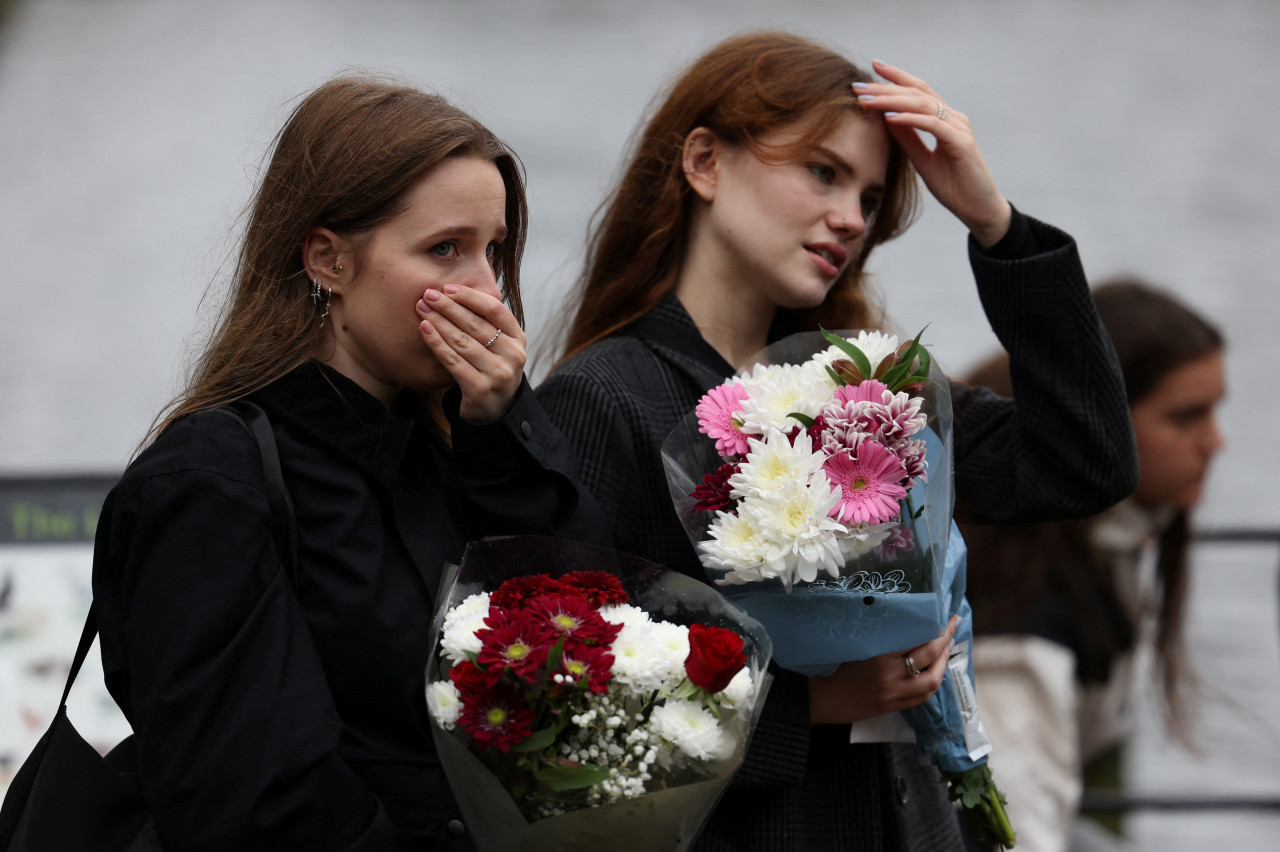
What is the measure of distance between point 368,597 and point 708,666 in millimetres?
424

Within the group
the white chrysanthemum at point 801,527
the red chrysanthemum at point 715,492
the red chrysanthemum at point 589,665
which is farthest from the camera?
the red chrysanthemum at point 715,492

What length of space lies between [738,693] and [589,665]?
0.18m

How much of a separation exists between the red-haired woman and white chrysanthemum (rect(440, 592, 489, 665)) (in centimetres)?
53

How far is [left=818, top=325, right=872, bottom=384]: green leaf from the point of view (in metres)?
1.77

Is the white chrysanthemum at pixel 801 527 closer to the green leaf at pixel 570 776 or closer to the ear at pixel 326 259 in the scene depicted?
the green leaf at pixel 570 776

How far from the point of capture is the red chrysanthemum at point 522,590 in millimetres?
1457

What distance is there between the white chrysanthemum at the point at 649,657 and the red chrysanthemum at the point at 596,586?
0.16ft

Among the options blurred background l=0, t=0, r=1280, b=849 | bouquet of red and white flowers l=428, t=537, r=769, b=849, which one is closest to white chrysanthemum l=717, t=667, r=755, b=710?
bouquet of red and white flowers l=428, t=537, r=769, b=849

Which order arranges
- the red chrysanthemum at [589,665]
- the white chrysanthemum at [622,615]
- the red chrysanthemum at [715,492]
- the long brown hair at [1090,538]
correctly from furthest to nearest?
1. the long brown hair at [1090,538]
2. the red chrysanthemum at [715,492]
3. the white chrysanthemum at [622,615]
4. the red chrysanthemum at [589,665]

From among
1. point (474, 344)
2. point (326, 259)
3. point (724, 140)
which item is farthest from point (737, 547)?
point (724, 140)

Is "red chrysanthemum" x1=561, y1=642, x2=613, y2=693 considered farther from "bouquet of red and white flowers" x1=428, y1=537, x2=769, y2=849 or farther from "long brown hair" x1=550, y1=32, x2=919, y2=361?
"long brown hair" x1=550, y1=32, x2=919, y2=361

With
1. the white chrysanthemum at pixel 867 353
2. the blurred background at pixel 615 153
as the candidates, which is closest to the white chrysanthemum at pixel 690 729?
the white chrysanthemum at pixel 867 353

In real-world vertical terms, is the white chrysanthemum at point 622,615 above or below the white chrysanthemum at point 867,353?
below

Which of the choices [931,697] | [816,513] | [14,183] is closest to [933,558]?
[816,513]
